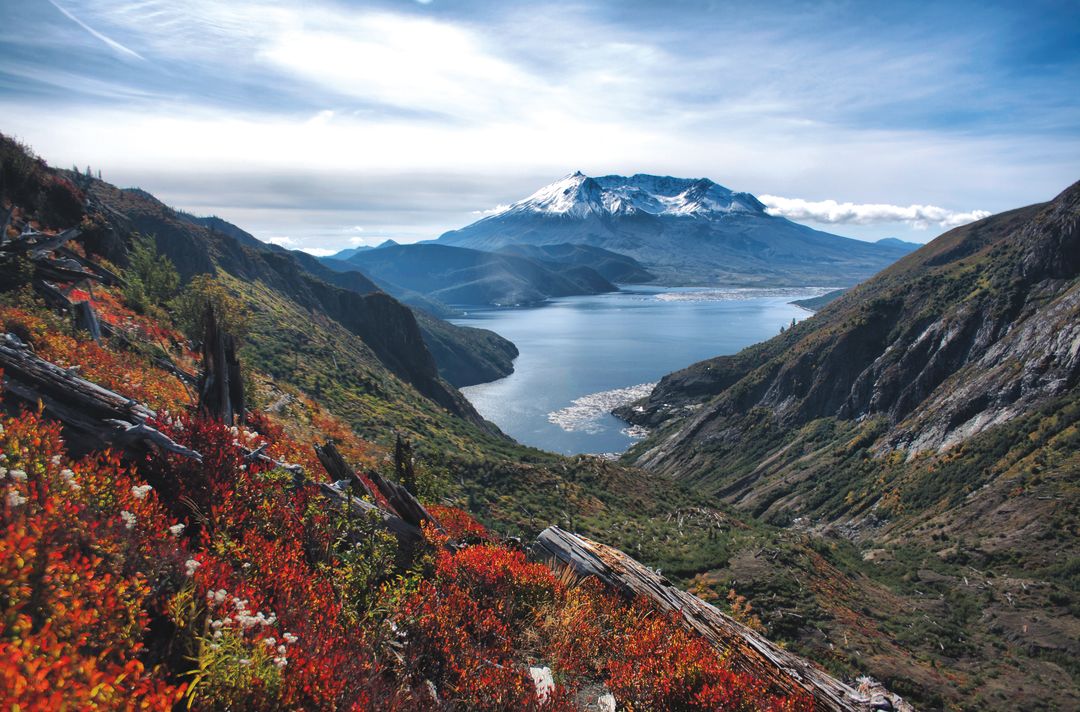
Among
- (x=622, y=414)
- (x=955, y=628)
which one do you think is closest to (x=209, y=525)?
(x=955, y=628)

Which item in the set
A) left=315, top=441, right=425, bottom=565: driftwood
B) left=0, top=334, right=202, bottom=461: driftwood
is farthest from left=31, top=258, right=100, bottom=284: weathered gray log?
left=315, top=441, right=425, bottom=565: driftwood

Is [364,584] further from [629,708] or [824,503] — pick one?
[824,503]

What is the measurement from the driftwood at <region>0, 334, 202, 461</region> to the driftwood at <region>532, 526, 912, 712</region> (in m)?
7.74

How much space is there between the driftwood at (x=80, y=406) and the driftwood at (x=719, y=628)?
7.74 m

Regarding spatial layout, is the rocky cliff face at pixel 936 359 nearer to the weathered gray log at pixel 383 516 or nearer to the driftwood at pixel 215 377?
the weathered gray log at pixel 383 516

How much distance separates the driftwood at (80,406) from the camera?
7.93 m

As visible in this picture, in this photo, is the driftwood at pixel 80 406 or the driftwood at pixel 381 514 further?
the driftwood at pixel 381 514

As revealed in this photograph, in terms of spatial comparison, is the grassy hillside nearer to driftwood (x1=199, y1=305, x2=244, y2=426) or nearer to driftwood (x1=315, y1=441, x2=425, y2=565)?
driftwood (x1=315, y1=441, x2=425, y2=565)

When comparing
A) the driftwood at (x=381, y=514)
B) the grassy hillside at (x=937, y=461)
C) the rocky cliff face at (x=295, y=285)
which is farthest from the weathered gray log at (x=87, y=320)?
the rocky cliff face at (x=295, y=285)

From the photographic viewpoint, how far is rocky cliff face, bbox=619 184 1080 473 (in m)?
63.9

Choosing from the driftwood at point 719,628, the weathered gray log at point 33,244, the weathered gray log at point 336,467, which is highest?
the weathered gray log at point 33,244

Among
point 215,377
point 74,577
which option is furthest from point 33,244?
point 74,577

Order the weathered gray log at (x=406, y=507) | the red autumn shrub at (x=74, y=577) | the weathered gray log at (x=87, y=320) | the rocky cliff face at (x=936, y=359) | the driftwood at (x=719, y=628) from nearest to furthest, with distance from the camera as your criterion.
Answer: the red autumn shrub at (x=74, y=577) → the driftwood at (x=719, y=628) → the weathered gray log at (x=406, y=507) → the weathered gray log at (x=87, y=320) → the rocky cliff face at (x=936, y=359)

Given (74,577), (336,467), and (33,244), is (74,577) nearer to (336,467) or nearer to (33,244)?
(336,467)
